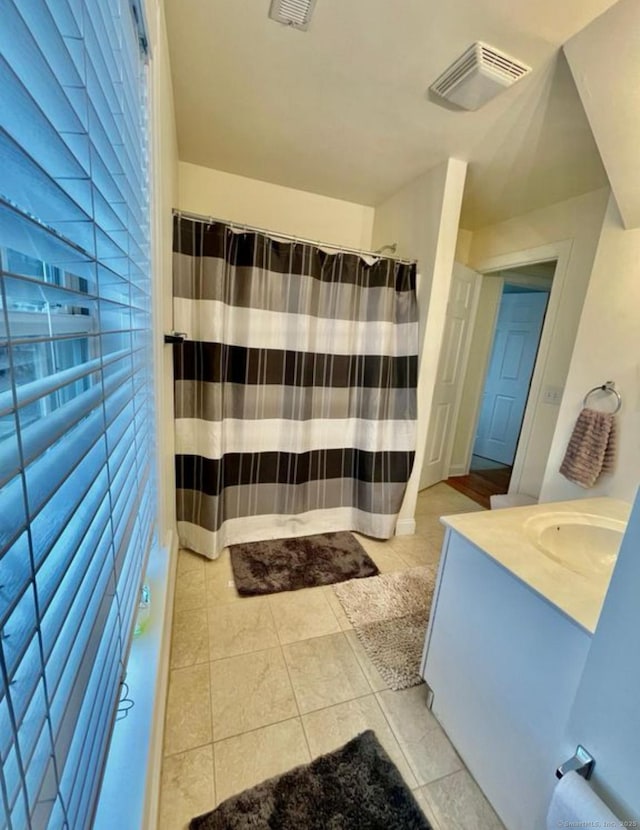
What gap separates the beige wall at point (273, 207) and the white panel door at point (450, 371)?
34.4 inches

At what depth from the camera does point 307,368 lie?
203 cm

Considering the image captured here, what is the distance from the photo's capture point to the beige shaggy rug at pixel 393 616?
1409 mm

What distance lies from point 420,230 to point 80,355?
2.14 metres

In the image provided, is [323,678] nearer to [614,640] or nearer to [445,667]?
[445,667]

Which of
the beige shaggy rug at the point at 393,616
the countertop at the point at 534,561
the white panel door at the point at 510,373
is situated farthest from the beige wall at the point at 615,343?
the white panel door at the point at 510,373

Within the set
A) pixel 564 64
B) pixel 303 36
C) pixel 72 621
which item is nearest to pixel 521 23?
pixel 564 64

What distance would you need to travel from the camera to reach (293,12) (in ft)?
3.90

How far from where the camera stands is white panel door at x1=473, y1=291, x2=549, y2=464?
13.0ft

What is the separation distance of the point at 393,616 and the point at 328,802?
0.77 meters

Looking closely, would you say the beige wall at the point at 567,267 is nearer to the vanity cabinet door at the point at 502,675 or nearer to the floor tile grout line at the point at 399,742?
the vanity cabinet door at the point at 502,675

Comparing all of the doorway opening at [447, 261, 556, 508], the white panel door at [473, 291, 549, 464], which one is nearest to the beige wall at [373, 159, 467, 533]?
the doorway opening at [447, 261, 556, 508]

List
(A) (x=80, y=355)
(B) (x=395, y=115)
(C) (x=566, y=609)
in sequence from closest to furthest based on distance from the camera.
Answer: (A) (x=80, y=355), (C) (x=566, y=609), (B) (x=395, y=115)

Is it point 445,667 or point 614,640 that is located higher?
point 614,640

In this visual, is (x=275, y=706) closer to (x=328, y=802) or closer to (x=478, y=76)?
(x=328, y=802)
